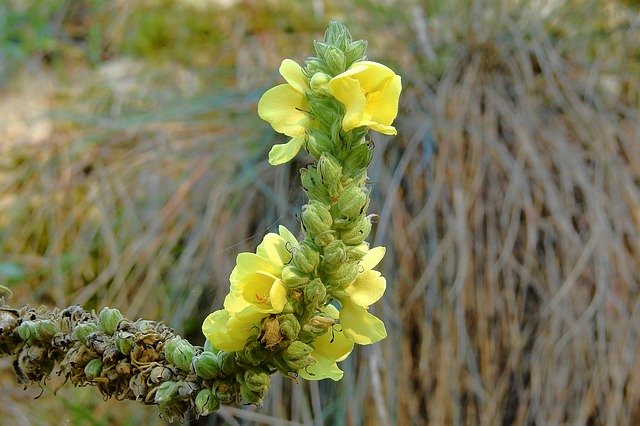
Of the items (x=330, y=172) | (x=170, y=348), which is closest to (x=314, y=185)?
(x=330, y=172)

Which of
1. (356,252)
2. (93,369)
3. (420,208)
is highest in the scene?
(356,252)

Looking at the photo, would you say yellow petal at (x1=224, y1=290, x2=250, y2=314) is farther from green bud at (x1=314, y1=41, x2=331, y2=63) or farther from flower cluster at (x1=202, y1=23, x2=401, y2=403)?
green bud at (x1=314, y1=41, x2=331, y2=63)

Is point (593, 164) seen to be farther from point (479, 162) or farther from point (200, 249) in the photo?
point (200, 249)

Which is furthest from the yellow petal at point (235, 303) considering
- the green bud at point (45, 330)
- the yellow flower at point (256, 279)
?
the green bud at point (45, 330)

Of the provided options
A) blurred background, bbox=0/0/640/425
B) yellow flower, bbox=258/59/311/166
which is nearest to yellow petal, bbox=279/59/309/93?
yellow flower, bbox=258/59/311/166

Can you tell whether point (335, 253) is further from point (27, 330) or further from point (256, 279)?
point (27, 330)

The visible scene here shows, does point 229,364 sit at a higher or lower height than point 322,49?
lower

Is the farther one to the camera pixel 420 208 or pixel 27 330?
pixel 420 208
